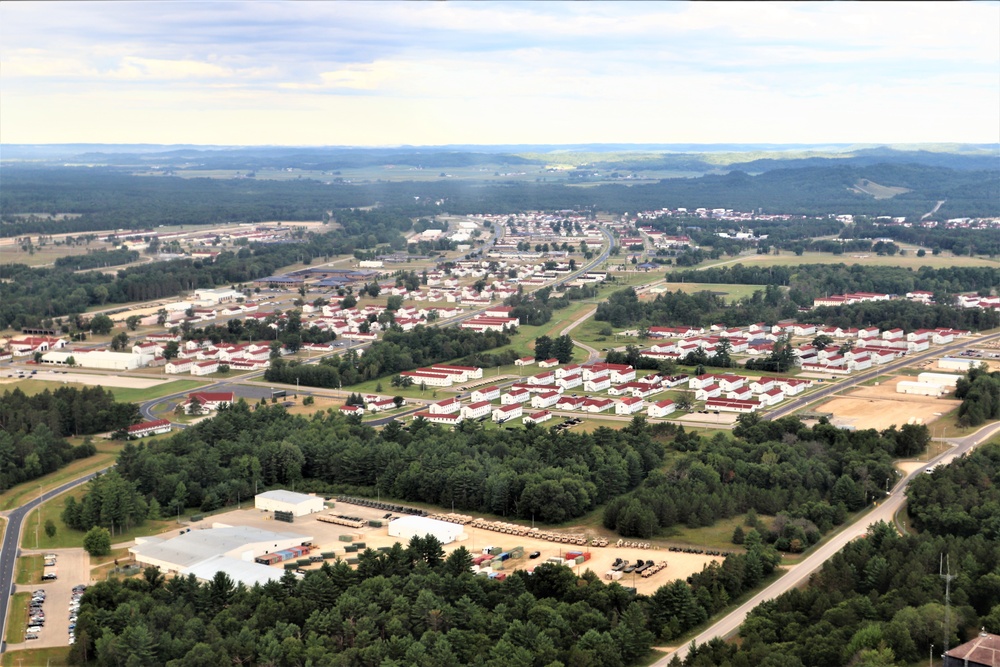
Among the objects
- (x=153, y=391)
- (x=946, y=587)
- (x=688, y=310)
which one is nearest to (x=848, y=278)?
(x=688, y=310)

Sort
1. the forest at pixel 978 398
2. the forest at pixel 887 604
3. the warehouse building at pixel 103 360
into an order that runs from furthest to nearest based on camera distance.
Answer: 1. the warehouse building at pixel 103 360
2. the forest at pixel 978 398
3. the forest at pixel 887 604

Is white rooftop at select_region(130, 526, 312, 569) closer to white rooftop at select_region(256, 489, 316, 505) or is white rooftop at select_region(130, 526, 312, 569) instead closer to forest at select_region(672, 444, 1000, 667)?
white rooftop at select_region(256, 489, 316, 505)

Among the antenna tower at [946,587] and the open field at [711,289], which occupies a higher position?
the antenna tower at [946,587]

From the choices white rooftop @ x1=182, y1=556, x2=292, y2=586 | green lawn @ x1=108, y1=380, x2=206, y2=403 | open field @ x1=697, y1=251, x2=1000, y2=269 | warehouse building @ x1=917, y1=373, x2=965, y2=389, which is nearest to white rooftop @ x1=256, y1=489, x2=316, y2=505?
white rooftop @ x1=182, y1=556, x2=292, y2=586

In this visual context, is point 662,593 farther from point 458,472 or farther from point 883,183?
point 883,183

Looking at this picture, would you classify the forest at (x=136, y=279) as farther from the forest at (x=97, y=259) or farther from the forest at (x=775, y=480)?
the forest at (x=775, y=480)

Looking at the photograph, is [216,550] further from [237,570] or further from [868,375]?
[868,375]

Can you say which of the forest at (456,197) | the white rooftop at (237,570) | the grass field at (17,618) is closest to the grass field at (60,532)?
the grass field at (17,618)
